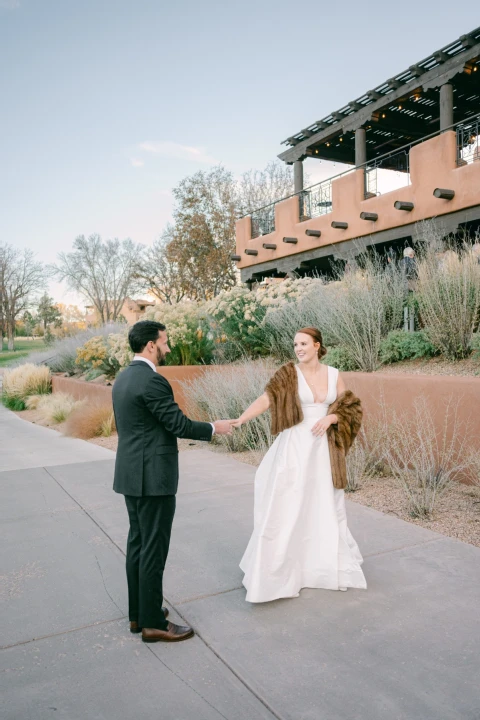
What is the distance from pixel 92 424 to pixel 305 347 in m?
7.54

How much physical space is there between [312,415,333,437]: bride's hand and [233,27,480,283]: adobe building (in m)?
8.80

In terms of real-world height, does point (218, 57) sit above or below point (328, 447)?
above

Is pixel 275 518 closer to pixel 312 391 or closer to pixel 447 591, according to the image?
pixel 312 391

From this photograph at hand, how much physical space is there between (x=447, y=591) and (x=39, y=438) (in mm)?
8597

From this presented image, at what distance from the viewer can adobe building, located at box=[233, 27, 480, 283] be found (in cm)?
1163

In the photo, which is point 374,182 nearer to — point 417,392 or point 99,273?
point 417,392

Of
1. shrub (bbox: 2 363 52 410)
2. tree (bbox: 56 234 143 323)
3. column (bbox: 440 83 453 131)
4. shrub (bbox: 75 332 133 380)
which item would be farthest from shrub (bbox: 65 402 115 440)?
tree (bbox: 56 234 143 323)

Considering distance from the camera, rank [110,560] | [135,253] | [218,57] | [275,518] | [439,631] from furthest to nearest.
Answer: [135,253] → [218,57] → [110,560] → [275,518] → [439,631]

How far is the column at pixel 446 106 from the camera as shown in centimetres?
1239

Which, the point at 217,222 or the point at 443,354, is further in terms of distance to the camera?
the point at 217,222

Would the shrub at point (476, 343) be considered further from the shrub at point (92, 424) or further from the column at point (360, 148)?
the column at point (360, 148)

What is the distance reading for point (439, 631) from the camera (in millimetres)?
2963

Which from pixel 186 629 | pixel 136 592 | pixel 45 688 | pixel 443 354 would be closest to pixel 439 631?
pixel 186 629

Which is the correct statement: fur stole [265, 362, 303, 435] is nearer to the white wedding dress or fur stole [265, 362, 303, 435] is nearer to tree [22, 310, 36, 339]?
the white wedding dress
